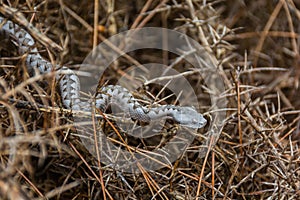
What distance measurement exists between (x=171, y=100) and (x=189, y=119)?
50cm

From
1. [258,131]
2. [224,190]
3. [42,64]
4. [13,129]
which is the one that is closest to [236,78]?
[258,131]

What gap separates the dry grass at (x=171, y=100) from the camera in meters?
3.11

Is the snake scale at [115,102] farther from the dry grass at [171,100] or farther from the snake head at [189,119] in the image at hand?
the dry grass at [171,100]

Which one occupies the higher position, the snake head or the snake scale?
the snake scale

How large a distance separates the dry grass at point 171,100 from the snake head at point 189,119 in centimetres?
13

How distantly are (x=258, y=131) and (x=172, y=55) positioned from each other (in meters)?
1.52

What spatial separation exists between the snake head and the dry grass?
13cm

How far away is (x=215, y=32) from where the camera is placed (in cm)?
434

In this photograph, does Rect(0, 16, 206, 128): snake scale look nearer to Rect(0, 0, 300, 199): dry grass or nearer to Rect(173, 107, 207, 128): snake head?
Rect(173, 107, 207, 128): snake head

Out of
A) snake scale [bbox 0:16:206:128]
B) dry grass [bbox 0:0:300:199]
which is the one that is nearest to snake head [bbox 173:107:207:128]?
snake scale [bbox 0:16:206:128]

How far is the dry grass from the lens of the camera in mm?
3111

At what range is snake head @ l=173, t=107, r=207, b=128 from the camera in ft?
11.9

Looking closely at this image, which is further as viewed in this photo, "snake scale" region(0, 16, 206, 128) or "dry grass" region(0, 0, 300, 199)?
"snake scale" region(0, 16, 206, 128)

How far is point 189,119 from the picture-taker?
12.0ft
